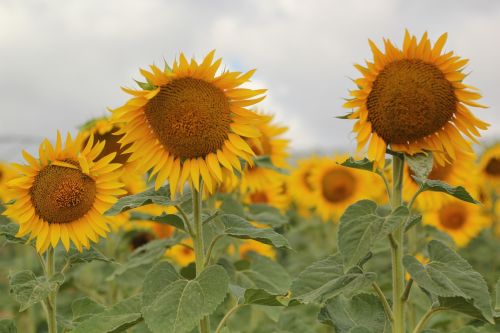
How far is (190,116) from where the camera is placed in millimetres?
2309

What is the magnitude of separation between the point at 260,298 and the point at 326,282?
0.25 m

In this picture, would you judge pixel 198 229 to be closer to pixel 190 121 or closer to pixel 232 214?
pixel 232 214

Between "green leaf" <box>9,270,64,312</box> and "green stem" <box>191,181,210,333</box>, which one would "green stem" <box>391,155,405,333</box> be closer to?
"green stem" <box>191,181,210,333</box>

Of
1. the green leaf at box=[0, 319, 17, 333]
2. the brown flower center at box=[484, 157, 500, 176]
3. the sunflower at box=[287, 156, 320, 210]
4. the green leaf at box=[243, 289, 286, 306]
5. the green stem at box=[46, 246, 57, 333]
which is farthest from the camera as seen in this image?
the brown flower center at box=[484, 157, 500, 176]

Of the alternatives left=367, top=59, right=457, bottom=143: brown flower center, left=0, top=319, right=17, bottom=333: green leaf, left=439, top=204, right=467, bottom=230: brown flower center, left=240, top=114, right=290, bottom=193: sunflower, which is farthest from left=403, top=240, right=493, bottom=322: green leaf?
left=439, top=204, right=467, bottom=230: brown flower center

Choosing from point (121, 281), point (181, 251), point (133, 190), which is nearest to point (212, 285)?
point (121, 281)

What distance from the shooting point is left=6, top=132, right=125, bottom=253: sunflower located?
8.45 ft

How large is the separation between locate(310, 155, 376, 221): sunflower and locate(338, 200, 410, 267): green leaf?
414 centimetres

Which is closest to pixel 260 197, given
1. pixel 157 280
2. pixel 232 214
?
pixel 232 214

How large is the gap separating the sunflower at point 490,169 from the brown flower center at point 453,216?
3.63ft

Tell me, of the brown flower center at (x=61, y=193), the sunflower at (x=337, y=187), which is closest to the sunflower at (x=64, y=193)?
the brown flower center at (x=61, y=193)

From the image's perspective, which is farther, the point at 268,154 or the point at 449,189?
the point at 268,154

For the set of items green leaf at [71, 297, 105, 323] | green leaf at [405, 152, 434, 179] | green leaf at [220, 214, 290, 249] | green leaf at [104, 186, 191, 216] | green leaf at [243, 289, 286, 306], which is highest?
green leaf at [405, 152, 434, 179]

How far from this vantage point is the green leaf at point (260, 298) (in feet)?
7.29
